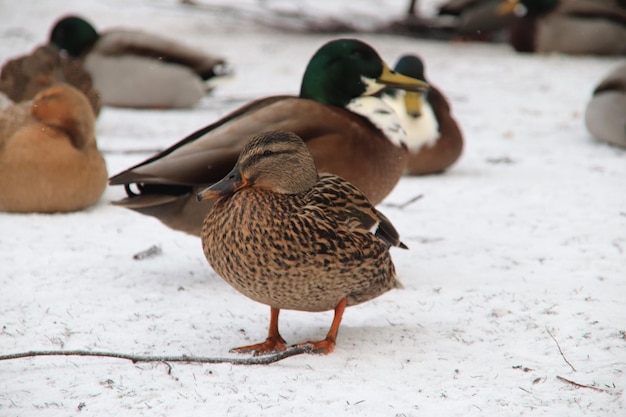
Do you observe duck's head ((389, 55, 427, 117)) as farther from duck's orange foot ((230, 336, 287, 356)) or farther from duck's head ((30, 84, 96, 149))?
duck's orange foot ((230, 336, 287, 356))

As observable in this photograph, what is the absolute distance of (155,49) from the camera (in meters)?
8.49

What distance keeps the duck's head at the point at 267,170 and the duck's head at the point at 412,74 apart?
308cm

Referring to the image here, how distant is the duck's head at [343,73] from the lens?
4.30 m

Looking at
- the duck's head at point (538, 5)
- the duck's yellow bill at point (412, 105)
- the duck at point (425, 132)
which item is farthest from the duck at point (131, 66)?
the duck's head at point (538, 5)

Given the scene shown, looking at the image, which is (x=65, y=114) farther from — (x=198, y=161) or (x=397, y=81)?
(x=397, y=81)

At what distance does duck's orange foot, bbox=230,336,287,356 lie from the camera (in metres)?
3.09

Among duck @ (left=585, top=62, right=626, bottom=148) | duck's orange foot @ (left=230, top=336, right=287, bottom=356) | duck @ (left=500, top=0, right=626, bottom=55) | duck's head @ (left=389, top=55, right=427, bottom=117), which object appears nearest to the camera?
duck's orange foot @ (left=230, top=336, right=287, bottom=356)

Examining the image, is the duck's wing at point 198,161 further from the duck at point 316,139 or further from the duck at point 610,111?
the duck at point 610,111

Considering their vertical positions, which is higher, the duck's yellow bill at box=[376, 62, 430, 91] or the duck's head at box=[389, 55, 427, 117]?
the duck's yellow bill at box=[376, 62, 430, 91]

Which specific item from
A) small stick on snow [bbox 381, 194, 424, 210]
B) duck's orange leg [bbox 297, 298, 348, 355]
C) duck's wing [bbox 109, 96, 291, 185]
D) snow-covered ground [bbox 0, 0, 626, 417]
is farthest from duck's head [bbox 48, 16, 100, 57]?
duck's orange leg [bbox 297, 298, 348, 355]

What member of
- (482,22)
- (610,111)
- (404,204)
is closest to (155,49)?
(404,204)

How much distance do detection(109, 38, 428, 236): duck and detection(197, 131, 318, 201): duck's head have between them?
2.57 ft

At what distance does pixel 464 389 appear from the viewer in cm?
279

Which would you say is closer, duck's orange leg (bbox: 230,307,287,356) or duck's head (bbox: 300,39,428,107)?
duck's orange leg (bbox: 230,307,287,356)
